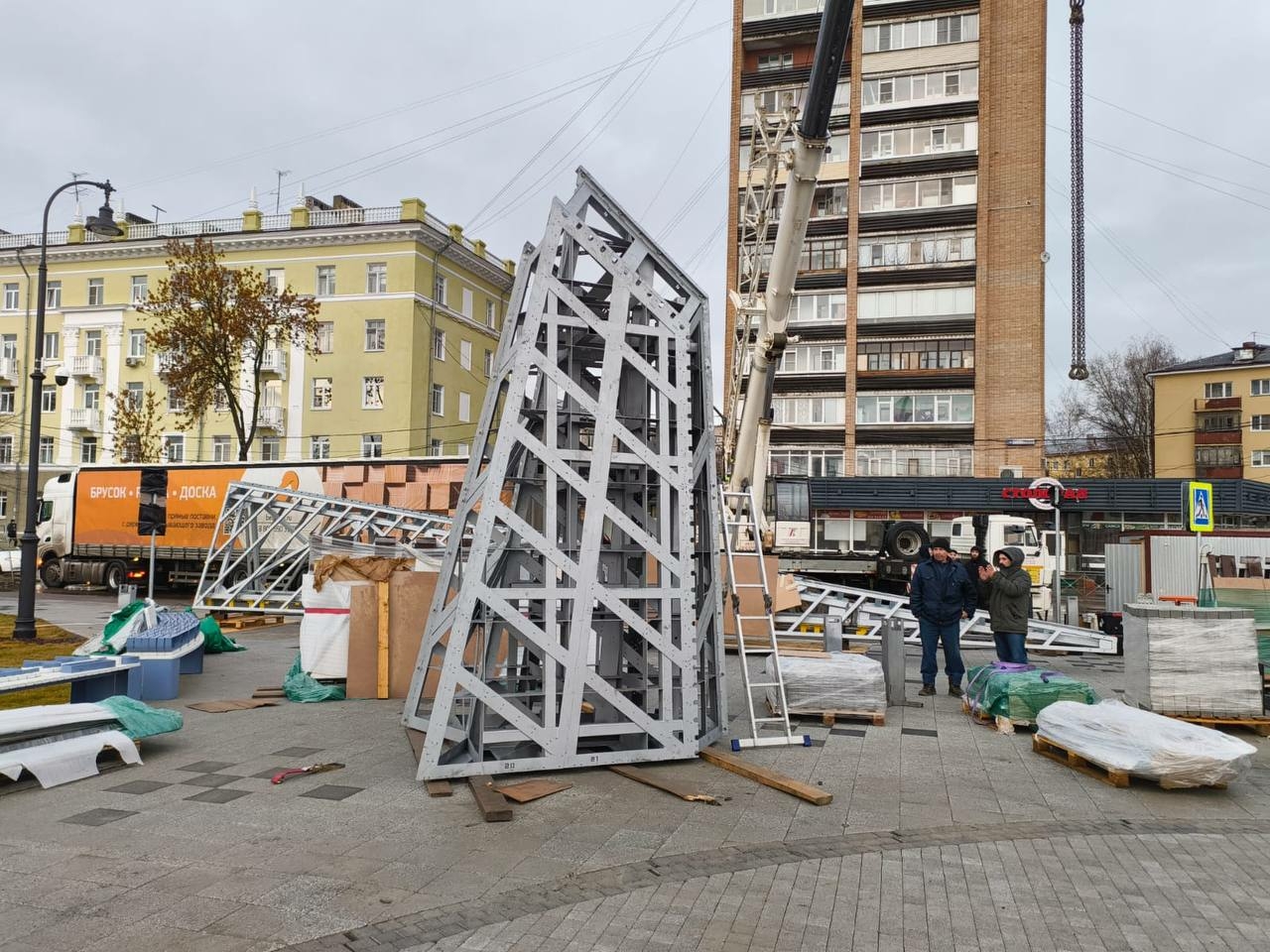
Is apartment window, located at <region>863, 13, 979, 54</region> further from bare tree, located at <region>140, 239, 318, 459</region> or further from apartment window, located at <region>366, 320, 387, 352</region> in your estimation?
bare tree, located at <region>140, 239, 318, 459</region>

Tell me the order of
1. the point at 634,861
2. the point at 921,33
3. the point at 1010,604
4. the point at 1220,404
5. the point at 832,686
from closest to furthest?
the point at 634,861 → the point at 832,686 → the point at 1010,604 → the point at 921,33 → the point at 1220,404

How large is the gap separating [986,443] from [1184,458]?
28.1 meters

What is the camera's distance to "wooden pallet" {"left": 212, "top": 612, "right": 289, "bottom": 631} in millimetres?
18703

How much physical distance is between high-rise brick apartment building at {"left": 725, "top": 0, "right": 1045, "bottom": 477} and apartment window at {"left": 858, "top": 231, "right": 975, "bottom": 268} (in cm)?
7

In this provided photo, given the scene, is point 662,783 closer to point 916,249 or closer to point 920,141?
point 916,249

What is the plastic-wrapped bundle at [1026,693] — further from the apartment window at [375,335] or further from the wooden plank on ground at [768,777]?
the apartment window at [375,335]

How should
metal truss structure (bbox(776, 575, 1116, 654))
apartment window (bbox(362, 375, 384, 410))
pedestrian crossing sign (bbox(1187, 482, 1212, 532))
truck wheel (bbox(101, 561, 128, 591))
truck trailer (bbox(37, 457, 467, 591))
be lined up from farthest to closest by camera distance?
apartment window (bbox(362, 375, 384, 410))
truck wheel (bbox(101, 561, 128, 591))
truck trailer (bbox(37, 457, 467, 591))
metal truss structure (bbox(776, 575, 1116, 654))
pedestrian crossing sign (bbox(1187, 482, 1212, 532))

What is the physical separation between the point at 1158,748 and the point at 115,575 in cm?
2868

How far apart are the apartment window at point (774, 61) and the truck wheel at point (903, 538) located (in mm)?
27661

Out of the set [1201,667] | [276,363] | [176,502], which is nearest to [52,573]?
[176,502]

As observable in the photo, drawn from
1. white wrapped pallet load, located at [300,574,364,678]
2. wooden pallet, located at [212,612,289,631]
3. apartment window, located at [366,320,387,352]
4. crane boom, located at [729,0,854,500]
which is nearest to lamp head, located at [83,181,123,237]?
wooden pallet, located at [212,612,289,631]

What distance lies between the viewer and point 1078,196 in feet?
160

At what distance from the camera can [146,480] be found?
1808cm

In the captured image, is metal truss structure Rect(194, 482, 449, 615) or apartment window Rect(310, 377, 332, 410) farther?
apartment window Rect(310, 377, 332, 410)
